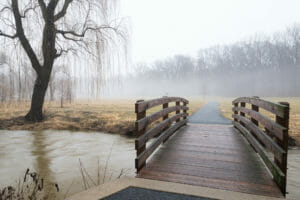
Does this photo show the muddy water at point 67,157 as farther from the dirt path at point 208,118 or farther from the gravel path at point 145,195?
the dirt path at point 208,118

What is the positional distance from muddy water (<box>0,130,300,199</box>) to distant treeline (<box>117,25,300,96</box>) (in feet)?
86.8

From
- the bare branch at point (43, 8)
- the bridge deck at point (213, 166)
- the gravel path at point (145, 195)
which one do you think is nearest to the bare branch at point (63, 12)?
the bare branch at point (43, 8)

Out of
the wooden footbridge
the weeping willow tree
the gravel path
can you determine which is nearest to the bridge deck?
the wooden footbridge

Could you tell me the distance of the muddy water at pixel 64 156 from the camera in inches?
154

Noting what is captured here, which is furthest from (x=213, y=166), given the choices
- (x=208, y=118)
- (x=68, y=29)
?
(x=208, y=118)

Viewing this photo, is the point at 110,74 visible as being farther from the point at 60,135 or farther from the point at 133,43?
the point at 60,135

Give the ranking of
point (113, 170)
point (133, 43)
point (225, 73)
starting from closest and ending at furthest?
point (113, 170) < point (133, 43) < point (225, 73)

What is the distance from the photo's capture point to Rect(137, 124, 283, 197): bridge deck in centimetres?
271

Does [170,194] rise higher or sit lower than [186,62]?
lower

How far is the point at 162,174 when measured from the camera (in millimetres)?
3008

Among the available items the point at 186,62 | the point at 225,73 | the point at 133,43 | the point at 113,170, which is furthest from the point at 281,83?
the point at 113,170

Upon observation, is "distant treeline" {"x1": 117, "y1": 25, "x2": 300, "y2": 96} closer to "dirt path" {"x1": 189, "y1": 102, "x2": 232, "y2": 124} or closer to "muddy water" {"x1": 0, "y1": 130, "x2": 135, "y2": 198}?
"dirt path" {"x1": 189, "y1": 102, "x2": 232, "y2": 124}

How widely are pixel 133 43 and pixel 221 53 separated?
175 ft

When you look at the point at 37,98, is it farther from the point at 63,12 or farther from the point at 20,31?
the point at 63,12
